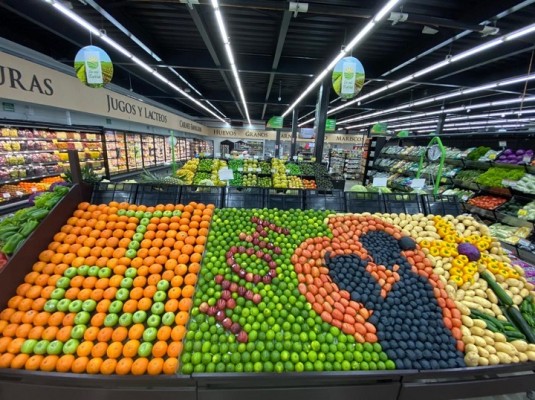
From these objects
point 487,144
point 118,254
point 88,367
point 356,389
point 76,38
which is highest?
point 76,38

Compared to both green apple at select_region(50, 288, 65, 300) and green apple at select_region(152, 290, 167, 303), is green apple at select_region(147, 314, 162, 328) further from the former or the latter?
green apple at select_region(50, 288, 65, 300)

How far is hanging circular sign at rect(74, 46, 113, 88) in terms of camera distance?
12.0 ft

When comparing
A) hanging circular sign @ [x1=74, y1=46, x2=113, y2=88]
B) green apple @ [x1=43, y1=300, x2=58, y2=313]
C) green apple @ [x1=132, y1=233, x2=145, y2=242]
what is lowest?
green apple @ [x1=43, y1=300, x2=58, y2=313]

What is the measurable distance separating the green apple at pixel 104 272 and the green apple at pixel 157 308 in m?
0.47

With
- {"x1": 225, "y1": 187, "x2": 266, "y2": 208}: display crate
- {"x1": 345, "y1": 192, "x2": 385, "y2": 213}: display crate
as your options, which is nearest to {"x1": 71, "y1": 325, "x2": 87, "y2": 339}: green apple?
{"x1": 225, "y1": 187, "x2": 266, "y2": 208}: display crate

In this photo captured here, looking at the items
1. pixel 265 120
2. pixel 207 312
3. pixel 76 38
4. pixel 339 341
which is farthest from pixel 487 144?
pixel 265 120

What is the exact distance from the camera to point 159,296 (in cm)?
166

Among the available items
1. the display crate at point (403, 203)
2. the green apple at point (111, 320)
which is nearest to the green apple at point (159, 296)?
the green apple at point (111, 320)

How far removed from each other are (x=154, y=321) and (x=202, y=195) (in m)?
1.56

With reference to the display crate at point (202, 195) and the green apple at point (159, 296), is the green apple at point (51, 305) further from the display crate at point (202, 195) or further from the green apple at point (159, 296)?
the display crate at point (202, 195)

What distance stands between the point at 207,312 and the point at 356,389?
1051mm

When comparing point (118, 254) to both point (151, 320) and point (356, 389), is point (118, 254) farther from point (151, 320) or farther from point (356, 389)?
point (356, 389)

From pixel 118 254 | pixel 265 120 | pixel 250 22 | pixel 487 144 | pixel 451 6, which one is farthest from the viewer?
pixel 265 120

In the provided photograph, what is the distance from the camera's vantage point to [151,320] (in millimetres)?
1526
